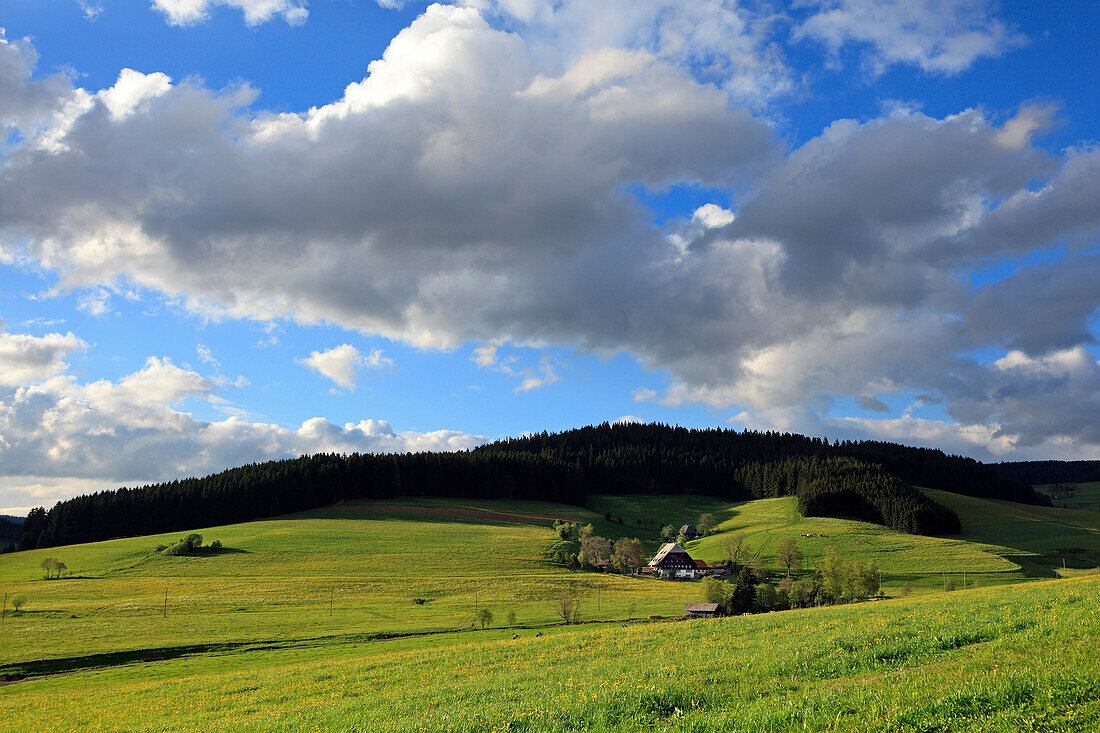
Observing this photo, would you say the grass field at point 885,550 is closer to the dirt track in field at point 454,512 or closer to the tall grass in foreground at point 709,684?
the dirt track in field at point 454,512

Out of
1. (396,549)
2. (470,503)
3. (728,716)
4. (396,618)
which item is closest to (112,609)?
(396,618)

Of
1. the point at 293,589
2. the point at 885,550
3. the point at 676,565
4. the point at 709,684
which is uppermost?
the point at 709,684

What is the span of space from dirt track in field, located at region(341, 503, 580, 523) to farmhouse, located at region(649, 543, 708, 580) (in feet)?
145

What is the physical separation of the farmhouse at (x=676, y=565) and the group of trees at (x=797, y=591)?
149ft

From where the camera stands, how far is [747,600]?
72.5 meters

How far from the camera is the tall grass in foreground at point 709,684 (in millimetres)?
11273

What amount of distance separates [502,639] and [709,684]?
139ft

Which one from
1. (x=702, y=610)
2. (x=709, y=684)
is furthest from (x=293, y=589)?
(x=709, y=684)

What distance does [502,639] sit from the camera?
55.3 m

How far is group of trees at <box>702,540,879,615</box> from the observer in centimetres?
7338

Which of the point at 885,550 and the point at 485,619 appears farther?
the point at 885,550

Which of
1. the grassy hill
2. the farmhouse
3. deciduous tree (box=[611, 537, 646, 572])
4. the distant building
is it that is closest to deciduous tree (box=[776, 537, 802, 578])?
the farmhouse

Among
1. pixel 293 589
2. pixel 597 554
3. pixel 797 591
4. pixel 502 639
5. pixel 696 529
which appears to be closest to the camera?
pixel 502 639

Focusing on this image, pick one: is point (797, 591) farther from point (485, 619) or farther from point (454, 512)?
point (454, 512)
